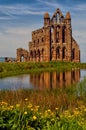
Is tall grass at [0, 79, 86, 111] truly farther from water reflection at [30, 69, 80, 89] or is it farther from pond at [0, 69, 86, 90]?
water reflection at [30, 69, 80, 89]

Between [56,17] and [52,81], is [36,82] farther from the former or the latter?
[56,17]

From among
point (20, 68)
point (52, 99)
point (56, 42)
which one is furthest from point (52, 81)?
point (56, 42)

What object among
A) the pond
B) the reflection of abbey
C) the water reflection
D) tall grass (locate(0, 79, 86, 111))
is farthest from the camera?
the reflection of abbey

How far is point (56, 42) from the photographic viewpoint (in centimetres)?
10375

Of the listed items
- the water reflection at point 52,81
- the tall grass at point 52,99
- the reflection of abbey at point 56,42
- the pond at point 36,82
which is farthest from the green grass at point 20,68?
the tall grass at point 52,99

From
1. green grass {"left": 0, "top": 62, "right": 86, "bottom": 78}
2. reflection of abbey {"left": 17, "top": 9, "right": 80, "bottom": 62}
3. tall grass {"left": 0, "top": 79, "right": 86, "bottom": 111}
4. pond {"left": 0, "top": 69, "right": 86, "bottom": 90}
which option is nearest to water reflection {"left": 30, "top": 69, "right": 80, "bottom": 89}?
pond {"left": 0, "top": 69, "right": 86, "bottom": 90}

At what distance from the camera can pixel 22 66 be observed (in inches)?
2650

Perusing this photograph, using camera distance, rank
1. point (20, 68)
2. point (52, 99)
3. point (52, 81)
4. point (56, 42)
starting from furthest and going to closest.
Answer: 1. point (56, 42)
2. point (20, 68)
3. point (52, 81)
4. point (52, 99)

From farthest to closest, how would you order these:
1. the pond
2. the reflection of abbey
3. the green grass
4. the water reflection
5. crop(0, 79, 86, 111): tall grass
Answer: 1. the reflection of abbey
2. the green grass
3. the water reflection
4. the pond
5. crop(0, 79, 86, 111): tall grass

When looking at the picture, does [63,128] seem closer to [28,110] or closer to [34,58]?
[28,110]

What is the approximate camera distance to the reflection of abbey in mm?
103000

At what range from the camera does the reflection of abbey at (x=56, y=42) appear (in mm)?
A: 103000

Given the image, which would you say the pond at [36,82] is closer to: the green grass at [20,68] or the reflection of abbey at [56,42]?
the green grass at [20,68]

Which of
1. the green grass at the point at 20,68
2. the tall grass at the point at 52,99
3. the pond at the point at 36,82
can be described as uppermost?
the tall grass at the point at 52,99
